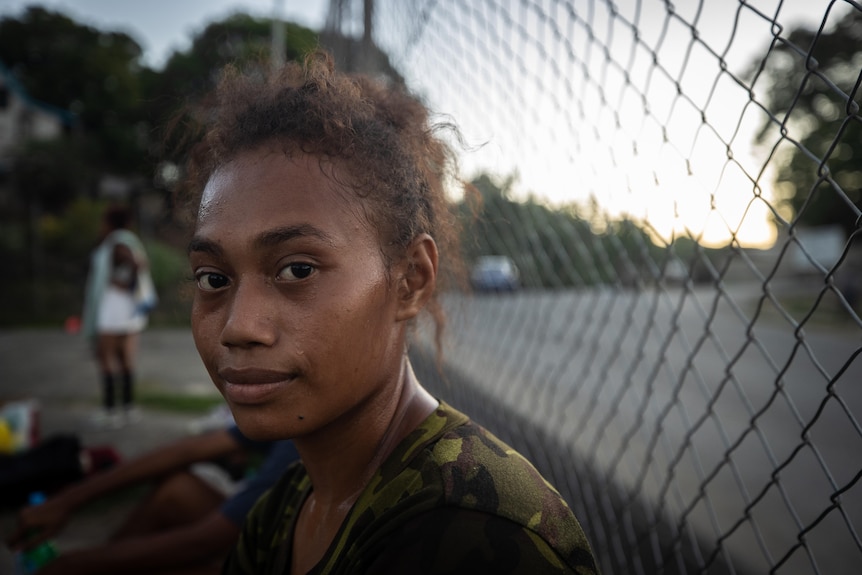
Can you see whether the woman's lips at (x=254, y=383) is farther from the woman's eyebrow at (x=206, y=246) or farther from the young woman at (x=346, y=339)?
the woman's eyebrow at (x=206, y=246)

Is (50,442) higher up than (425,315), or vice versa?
(425,315)

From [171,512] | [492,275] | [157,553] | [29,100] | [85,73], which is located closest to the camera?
[157,553]

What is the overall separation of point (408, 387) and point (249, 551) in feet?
1.78

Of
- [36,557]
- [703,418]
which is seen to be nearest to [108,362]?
[36,557]

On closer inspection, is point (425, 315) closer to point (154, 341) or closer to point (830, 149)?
point (830, 149)

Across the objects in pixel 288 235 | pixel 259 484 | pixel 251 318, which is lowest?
pixel 259 484

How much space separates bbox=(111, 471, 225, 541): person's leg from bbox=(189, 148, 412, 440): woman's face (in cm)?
176

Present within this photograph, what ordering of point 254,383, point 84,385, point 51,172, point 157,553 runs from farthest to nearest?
point 51,172 < point 84,385 < point 157,553 < point 254,383

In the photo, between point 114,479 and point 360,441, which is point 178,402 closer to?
point 114,479

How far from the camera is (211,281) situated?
3.39 feet

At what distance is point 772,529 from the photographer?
109 inches

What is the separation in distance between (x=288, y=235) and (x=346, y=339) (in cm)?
19

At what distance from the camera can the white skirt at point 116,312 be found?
477 cm

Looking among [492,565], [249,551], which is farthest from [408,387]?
[249,551]
